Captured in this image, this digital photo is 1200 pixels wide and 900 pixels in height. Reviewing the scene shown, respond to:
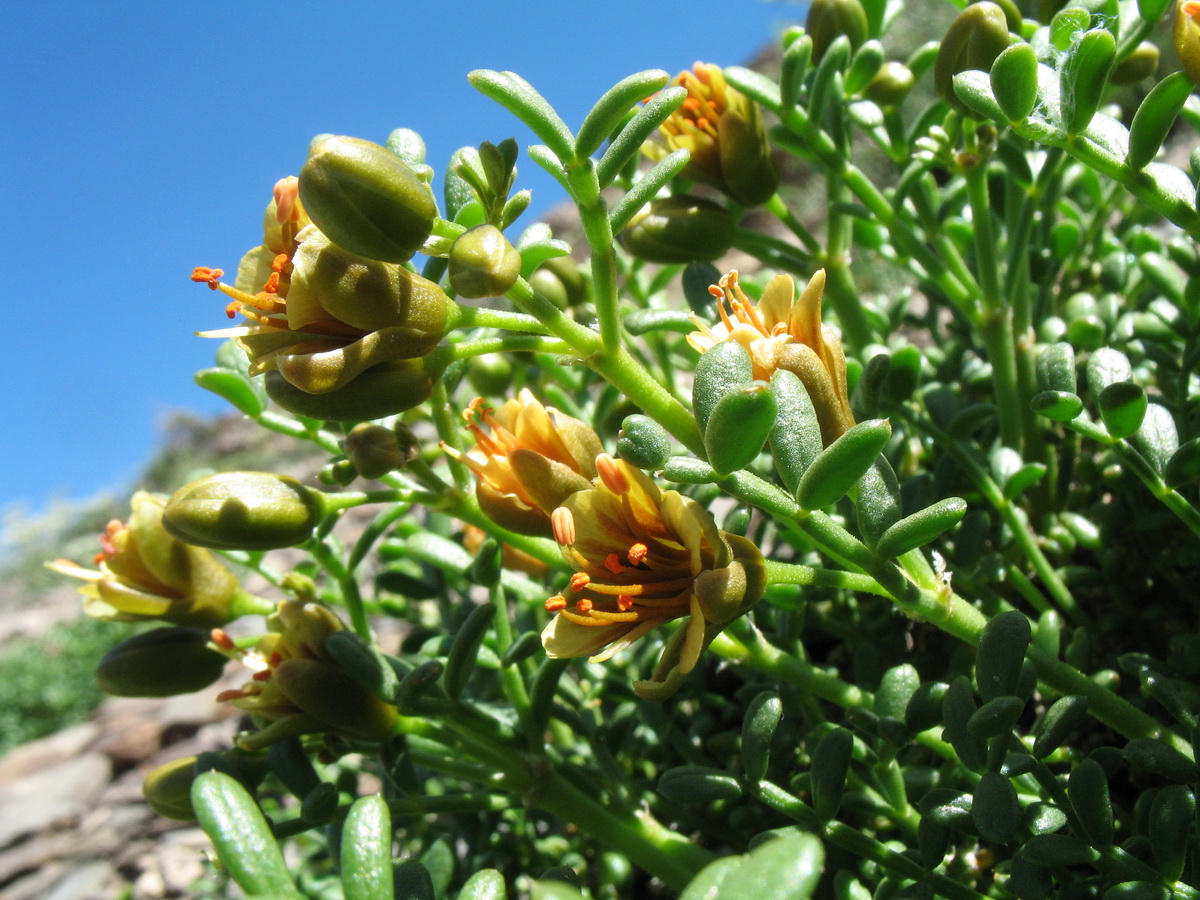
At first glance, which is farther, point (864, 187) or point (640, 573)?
point (864, 187)

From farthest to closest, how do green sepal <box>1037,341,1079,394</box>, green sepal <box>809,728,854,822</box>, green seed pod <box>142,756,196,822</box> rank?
green seed pod <box>142,756,196,822</box>
green sepal <box>1037,341,1079,394</box>
green sepal <box>809,728,854,822</box>

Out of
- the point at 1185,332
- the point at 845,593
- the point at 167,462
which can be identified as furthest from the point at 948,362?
the point at 167,462

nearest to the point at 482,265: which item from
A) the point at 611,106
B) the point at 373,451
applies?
the point at 611,106

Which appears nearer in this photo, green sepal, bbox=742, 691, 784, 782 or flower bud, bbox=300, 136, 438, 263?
flower bud, bbox=300, 136, 438, 263

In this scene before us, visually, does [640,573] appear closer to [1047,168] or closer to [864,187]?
[864,187]

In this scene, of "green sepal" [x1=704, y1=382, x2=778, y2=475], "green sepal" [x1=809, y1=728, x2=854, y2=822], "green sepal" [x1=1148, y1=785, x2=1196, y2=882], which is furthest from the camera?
"green sepal" [x1=809, y1=728, x2=854, y2=822]

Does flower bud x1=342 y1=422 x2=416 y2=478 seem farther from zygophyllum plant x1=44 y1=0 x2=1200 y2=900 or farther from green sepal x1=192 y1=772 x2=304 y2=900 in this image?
green sepal x1=192 y1=772 x2=304 y2=900

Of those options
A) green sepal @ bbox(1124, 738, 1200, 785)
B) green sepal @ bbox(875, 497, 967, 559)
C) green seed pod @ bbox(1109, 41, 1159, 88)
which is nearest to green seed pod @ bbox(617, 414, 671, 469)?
green sepal @ bbox(875, 497, 967, 559)

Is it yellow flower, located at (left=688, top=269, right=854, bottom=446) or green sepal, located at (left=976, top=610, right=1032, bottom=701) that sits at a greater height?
yellow flower, located at (left=688, top=269, right=854, bottom=446)
